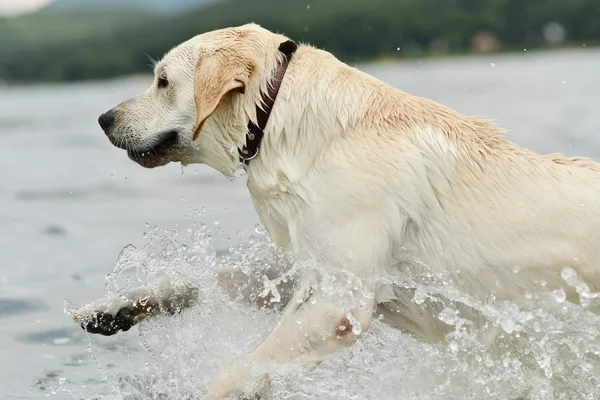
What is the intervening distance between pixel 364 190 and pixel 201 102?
94 cm

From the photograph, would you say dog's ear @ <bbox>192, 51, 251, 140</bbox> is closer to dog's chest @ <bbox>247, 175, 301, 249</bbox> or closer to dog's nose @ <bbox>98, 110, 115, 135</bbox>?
dog's chest @ <bbox>247, 175, 301, 249</bbox>

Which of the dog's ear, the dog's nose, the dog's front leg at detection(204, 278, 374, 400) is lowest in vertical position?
the dog's front leg at detection(204, 278, 374, 400)

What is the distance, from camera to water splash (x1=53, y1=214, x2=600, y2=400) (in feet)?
16.4

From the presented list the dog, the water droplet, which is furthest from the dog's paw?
the water droplet

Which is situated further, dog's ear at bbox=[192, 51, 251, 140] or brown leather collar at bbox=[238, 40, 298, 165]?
brown leather collar at bbox=[238, 40, 298, 165]

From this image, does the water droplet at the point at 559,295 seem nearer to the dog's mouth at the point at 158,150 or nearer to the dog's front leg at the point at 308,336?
the dog's front leg at the point at 308,336

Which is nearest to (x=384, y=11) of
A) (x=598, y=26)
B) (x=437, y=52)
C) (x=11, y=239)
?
(x=437, y=52)

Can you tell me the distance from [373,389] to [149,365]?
63.6 inches

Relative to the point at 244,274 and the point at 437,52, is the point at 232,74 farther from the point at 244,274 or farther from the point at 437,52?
the point at 437,52

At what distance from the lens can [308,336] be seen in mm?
4703

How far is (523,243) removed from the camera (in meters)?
4.89

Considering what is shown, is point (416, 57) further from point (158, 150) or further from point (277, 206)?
point (277, 206)

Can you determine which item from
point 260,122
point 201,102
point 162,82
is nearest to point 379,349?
point 260,122

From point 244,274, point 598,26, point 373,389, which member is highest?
point 244,274
